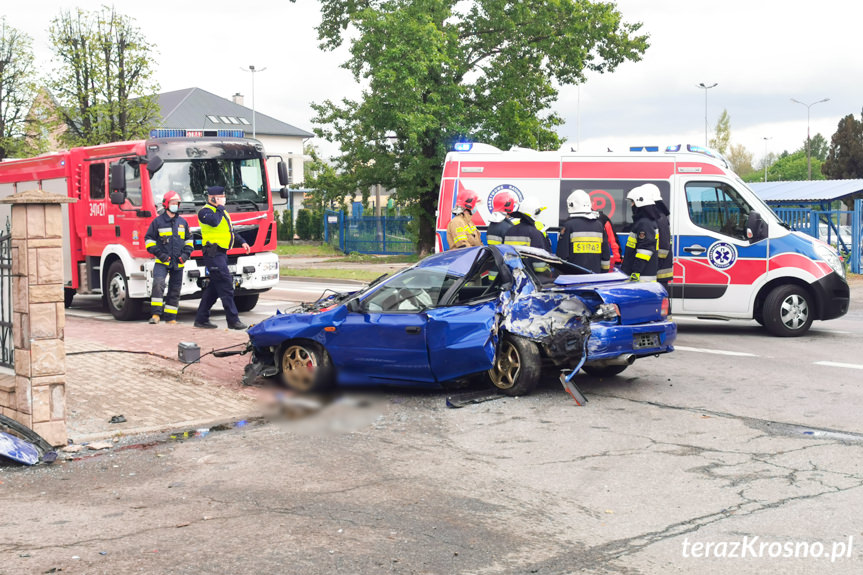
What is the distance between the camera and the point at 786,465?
237 inches

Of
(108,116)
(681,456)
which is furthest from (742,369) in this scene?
(108,116)

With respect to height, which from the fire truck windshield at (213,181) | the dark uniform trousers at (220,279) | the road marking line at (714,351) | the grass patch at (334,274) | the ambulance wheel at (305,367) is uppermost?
the fire truck windshield at (213,181)

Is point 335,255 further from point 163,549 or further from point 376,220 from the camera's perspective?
point 163,549

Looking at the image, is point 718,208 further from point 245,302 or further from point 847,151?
point 847,151

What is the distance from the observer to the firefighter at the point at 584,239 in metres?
10.7

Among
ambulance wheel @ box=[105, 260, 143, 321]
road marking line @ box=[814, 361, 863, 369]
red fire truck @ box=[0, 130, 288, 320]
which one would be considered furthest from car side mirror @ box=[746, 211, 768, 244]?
ambulance wheel @ box=[105, 260, 143, 321]

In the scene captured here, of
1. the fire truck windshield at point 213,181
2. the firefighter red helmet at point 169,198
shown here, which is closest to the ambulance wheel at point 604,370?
the firefighter red helmet at point 169,198

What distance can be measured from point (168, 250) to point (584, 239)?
613cm

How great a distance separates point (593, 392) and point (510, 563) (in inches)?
172

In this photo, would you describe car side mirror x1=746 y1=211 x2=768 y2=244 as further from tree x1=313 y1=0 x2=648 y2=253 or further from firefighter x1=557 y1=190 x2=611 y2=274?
tree x1=313 y1=0 x2=648 y2=253

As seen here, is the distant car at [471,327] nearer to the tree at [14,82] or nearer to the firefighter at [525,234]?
the firefighter at [525,234]

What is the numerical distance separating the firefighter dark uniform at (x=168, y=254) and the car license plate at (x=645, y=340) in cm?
751

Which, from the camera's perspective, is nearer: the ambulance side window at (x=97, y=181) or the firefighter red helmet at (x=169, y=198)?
the firefighter red helmet at (x=169, y=198)

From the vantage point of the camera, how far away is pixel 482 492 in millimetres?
5578
